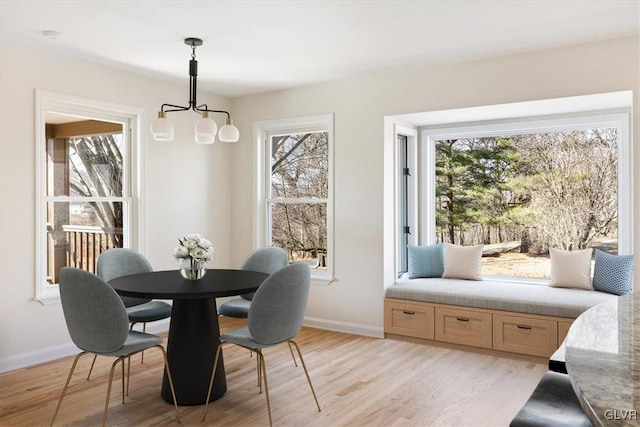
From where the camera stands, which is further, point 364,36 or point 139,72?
point 139,72

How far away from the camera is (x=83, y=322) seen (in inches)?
106

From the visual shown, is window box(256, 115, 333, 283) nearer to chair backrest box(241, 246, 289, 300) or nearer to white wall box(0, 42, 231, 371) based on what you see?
white wall box(0, 42, 231, 371)

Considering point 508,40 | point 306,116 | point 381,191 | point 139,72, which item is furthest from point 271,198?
point 508,40

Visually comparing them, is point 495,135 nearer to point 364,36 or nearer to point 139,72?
point 364,36

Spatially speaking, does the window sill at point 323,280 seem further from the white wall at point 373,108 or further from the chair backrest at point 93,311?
the chair backrest at point 93,311

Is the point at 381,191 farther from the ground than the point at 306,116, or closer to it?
closer to it

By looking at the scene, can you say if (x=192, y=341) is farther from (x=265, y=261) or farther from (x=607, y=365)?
(x=607, y=365)

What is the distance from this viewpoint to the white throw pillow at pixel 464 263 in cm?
501

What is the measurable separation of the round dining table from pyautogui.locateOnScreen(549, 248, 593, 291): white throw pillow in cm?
334

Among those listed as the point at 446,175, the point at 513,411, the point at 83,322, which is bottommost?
the point at 513,411

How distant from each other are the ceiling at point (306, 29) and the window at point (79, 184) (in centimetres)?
53

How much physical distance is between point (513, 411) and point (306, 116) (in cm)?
340

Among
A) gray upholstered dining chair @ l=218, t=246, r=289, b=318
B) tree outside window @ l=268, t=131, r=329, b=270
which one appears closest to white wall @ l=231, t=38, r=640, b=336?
tree outside window @ l=268, t=131, r=329, b=270

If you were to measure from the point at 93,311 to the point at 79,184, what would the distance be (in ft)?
7.28
